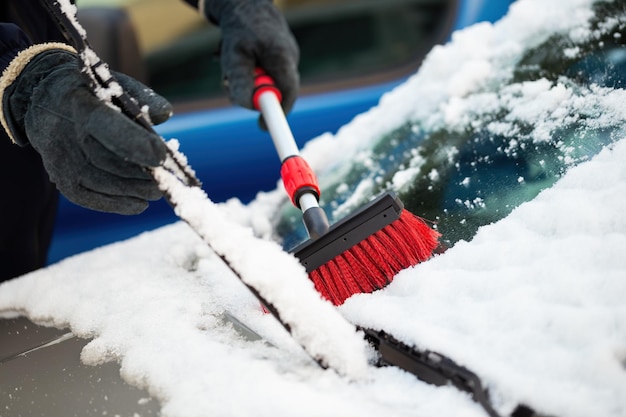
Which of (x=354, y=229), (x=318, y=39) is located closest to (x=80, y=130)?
(x=354, y=229)

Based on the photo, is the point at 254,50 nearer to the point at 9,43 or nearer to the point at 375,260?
the point at 9,43

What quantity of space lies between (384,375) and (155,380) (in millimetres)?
343

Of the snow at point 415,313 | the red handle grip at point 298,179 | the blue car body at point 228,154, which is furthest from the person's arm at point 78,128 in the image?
the blue car body at point 228,154

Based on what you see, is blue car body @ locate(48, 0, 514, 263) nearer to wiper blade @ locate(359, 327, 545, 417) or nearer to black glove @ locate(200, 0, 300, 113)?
black glove @ locate(200, 0, 300, 113)

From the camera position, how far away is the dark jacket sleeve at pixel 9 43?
116 cm

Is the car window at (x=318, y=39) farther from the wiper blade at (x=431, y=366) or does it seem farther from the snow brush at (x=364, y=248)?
the wiper blade at (x=431, y=366)

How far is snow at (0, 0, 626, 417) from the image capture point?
749 millimetres

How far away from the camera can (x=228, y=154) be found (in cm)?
189

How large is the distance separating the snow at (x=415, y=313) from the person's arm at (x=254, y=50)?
0.51m

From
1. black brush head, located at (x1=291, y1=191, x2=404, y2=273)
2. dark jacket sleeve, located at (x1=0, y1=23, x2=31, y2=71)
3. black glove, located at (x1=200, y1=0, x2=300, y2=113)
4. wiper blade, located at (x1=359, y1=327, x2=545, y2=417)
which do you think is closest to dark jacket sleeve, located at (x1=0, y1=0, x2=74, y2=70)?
dark jacket sleeve, located at (x1=0, y1=23, x2=31, y2=71)

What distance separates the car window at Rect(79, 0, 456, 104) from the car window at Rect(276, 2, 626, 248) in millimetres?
588

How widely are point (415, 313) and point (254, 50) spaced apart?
3.05 ft

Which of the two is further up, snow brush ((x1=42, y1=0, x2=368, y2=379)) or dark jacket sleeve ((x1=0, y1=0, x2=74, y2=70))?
dark jacket sleeve ((x1=0, y1=0, x2=74, y2=70))

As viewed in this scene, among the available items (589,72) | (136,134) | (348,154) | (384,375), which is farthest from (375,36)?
(384,375)
